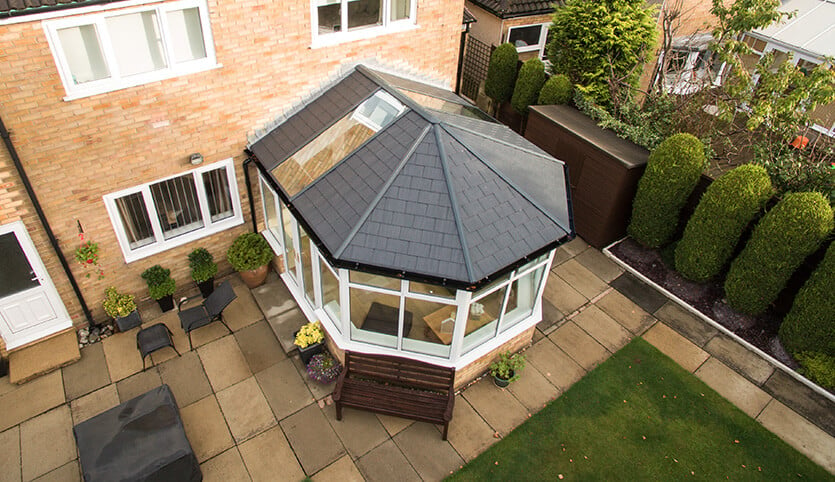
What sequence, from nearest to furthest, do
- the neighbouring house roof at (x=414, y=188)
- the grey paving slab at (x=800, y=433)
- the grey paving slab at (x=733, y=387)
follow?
the neighbouring house roof at (x=414, y=188) < the grey paving slab at (x=800, y=433) < the grey paving slab at (x=733, y=387)

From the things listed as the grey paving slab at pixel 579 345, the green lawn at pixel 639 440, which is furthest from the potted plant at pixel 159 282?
the grey paving slab at pixel 579 345

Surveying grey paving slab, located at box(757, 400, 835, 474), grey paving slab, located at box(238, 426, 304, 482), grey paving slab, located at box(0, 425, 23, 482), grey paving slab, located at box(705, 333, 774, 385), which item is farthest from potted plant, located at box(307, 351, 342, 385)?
grey paving slab, located at box(757, 400, 835, 474)

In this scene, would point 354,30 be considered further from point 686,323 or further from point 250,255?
point 686,323

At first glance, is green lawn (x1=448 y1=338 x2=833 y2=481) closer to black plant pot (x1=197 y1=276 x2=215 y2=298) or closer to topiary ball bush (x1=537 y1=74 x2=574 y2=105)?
black plant pot (x1=197 y1=276 x2=215 y2=298)

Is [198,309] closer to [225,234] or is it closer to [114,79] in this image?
[225,234]

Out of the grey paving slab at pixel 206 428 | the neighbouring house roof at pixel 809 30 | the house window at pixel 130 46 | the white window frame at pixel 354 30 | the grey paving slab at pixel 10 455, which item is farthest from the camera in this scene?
the neighbouring house roof at pixel 809 30

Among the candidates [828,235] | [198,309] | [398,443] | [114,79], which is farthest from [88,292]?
[828,235]

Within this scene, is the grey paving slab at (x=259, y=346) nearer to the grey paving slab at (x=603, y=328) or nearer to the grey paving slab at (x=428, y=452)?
the grey paving slab at (x=428, y=452)
